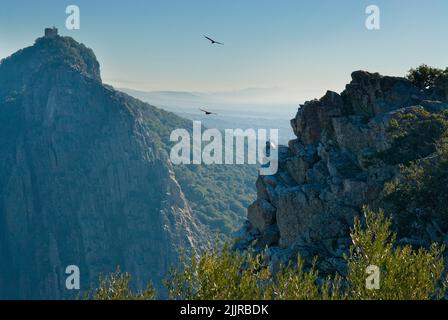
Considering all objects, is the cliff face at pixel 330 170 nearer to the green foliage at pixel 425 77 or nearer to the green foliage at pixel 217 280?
the green foliage at pixel 425 77

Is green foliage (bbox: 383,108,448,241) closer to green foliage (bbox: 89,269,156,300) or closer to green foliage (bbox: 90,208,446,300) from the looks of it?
green foliage (bbox: 90,208,446,300)

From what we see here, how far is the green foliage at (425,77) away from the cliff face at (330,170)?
1270 mm

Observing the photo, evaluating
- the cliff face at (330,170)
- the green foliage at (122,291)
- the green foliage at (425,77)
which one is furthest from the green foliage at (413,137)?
the green foliage at (122,291)

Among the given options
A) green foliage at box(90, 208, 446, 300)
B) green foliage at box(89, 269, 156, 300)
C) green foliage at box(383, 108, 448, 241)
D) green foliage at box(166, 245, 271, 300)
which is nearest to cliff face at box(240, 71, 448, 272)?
green foliage at box(383, 108, 448, 241)

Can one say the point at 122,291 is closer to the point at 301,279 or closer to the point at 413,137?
the point at 301,279

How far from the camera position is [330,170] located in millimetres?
59344

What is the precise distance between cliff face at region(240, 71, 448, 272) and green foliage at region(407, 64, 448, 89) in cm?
127

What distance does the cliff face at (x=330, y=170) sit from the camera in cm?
4997

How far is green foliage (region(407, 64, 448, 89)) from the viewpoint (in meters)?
65.8

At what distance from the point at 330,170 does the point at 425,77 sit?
19910mm

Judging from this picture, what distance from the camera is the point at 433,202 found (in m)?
45.6
